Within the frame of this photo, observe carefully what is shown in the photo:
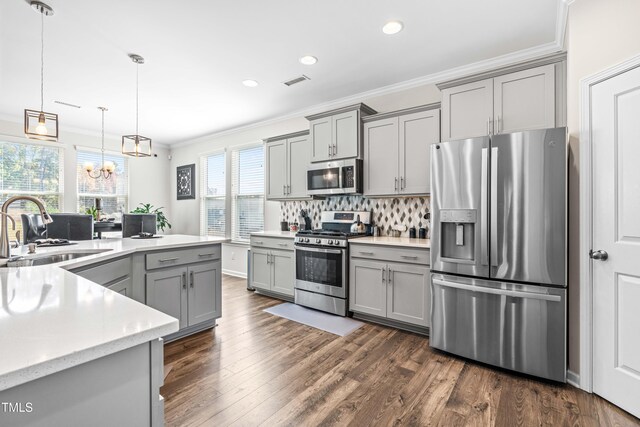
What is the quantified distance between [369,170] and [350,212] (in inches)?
26.2

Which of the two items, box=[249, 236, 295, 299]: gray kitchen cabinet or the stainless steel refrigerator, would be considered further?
box=[249, 236, 295, 299]: gray kitchen cabinet

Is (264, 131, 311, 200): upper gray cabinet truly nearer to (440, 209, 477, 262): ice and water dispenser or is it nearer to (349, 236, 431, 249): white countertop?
(349, 236, 431, 249): white countertop

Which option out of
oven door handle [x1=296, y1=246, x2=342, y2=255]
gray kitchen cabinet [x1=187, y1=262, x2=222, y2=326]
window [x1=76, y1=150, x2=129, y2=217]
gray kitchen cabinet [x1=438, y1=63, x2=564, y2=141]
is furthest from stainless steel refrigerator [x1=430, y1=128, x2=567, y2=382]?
window [x1=76, y1=150, x2=129, y2=217]

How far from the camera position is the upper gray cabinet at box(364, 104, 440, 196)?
10.8ft

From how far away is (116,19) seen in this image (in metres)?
2.51

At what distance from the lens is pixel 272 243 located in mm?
4293

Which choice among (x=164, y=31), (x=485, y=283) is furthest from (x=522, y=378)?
(x=164, y=31)

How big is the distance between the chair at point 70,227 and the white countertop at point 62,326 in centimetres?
223

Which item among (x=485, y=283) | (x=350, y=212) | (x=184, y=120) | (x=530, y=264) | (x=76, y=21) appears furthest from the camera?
(x=184, y=120)

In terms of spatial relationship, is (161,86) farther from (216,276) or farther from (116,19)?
(216,276)

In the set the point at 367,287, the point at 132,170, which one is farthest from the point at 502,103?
the point at 132,170

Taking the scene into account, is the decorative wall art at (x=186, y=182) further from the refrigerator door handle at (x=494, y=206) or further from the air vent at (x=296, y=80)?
the refrigerator door handle at (x=494, y=206)

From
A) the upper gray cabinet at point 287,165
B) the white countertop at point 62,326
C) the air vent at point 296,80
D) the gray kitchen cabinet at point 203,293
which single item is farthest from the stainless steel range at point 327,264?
the white countertop at point 62,326

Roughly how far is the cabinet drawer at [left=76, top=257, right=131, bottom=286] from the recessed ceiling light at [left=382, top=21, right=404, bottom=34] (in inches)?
112
